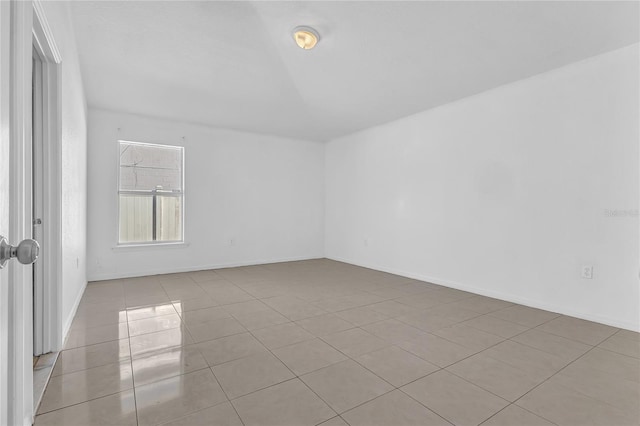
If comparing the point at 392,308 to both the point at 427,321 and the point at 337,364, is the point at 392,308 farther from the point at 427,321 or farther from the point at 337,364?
the point at 337,364

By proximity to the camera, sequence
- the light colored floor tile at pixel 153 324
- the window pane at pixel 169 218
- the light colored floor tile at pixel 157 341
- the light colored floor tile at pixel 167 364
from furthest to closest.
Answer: the window pane at pixel 169 218
the light colored floor tile at pixel 153 324
the light colored floor tile at pixel 157 341
the light colored floor tile at pixel 167 364

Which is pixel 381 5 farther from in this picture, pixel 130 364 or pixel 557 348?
pixel 130 364

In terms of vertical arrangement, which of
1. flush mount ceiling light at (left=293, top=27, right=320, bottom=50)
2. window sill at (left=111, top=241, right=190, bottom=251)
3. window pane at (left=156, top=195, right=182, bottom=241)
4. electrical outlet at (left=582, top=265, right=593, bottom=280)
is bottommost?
window sill at (left=111, top=241, right=190, bottom=251)

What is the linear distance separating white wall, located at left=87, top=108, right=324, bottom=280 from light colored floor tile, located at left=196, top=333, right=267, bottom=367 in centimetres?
298

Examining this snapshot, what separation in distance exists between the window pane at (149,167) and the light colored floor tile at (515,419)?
4.95 meters

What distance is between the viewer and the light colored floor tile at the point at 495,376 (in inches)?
72.9

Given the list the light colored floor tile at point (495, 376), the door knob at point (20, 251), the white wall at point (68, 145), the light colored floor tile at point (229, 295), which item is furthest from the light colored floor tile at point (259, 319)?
the door knob at point (20, 251)

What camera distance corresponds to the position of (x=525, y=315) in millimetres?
3135

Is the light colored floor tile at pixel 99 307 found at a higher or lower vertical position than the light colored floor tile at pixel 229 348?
lower

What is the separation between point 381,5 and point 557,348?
2.83 meters

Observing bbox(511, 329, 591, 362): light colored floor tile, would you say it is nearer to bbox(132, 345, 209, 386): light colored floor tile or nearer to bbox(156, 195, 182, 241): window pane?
bbox(132, 345, 209, 386): light colored floor tile

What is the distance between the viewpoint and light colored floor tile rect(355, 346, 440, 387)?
1981mm

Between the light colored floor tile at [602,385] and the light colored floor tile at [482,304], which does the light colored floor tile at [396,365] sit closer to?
the light colored floor tile at [602,385]

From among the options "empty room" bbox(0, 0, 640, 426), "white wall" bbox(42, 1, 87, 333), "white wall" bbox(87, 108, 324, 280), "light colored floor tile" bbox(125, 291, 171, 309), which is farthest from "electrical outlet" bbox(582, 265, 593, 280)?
"white wall" bbox(42, 1, 87, 333)
